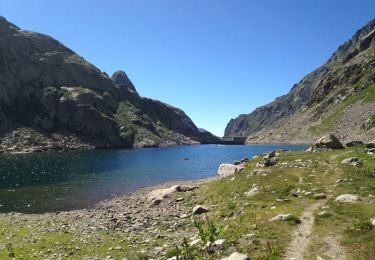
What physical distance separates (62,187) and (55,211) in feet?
77.4

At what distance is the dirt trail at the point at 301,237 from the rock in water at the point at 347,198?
7.03 ft

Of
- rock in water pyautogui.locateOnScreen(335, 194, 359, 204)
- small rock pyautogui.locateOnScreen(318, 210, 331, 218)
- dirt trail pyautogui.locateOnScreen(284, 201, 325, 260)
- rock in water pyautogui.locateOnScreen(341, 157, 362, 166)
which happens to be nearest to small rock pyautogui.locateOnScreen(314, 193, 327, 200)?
rock in water pyautogui.locateOnScreen(335, 194, 359, 204)

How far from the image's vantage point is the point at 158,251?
25.2 m

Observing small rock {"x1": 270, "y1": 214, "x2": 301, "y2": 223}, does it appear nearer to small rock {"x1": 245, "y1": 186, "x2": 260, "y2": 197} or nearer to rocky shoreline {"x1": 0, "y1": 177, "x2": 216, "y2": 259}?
rocky shoreline {"x1": 0, "y1": 177, "x2": 216, "y2": 259}

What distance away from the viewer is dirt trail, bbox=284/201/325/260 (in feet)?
63.2

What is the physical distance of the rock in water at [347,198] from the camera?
1111 inches

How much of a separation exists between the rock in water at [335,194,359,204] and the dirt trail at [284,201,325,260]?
2143 mm

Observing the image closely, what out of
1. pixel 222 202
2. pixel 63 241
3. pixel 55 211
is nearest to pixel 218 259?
pixel 63 241

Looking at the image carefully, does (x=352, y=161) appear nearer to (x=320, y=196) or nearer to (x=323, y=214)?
(x=320, y=196)

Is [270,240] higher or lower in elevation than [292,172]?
lower

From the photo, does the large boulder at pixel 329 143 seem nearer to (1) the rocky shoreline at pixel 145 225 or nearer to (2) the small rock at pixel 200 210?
(1) the rocky shoreline at pixel 145 225

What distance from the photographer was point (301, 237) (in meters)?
21.8

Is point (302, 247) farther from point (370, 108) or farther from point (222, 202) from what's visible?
point (370, 108)

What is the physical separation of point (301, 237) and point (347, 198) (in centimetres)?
905
